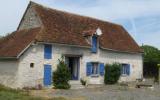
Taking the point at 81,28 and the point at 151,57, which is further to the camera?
the point at 151,57

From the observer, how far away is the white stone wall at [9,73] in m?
28.6

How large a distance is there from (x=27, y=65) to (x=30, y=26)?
5.42 metres

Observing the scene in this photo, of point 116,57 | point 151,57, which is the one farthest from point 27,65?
point 151,57

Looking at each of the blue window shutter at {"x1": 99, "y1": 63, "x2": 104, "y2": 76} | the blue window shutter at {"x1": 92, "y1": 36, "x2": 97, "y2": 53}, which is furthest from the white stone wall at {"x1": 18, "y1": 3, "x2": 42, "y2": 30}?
the blue window shutter at {"x1": 99, "y1": 63, "x2": 104, "y2": 76}

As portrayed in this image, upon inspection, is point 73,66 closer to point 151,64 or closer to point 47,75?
point 47,75

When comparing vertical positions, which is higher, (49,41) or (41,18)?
(41,18)

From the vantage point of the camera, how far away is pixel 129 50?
39.3m

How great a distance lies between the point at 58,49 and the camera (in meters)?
30.8

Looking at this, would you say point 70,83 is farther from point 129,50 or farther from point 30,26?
point 129,50

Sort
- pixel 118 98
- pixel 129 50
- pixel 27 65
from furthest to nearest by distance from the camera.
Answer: pixel 129 50
pixel 27 65
pixel 118 98

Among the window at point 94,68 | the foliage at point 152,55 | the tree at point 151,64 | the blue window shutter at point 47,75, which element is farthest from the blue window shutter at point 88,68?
the foliage at point 152,55

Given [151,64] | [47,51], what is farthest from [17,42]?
[151,64]

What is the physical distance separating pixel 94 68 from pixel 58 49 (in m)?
5.62

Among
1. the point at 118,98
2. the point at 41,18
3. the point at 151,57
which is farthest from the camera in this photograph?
the point at 151,57
